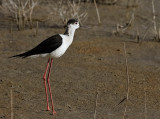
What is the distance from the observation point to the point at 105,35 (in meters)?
8.62

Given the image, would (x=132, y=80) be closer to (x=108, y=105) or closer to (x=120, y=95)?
(x=120, y=95)

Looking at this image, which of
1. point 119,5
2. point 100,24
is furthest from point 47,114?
point 119,5

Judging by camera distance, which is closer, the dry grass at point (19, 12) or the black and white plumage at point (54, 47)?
the black and white plumage at point (54, 47)

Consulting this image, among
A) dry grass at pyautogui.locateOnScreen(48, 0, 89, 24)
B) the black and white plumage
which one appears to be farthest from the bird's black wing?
dry grass at pyautogui.locateOnScreen(48, 0, 89, 24)

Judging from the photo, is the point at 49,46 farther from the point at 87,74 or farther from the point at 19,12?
the point at 19,12

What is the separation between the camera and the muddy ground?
5.34 m

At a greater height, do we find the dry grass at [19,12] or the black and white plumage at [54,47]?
the black and white plumage at [54,47]

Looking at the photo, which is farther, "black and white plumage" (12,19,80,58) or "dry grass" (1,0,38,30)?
"dry grass" (1,0,38,30)

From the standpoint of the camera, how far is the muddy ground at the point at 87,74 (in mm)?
5344

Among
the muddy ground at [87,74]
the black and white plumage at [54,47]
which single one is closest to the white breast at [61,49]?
the black and white plumage at [54,47]

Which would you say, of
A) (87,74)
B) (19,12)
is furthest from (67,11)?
(87,74)

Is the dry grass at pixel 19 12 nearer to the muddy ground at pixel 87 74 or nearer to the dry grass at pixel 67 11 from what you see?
the muddy ground at pixel 87 74

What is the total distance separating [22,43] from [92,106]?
2887 mm

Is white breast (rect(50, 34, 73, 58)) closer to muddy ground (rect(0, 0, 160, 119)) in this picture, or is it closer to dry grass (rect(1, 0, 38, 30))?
muddy ground (rect(0, 0, 160, 119))
